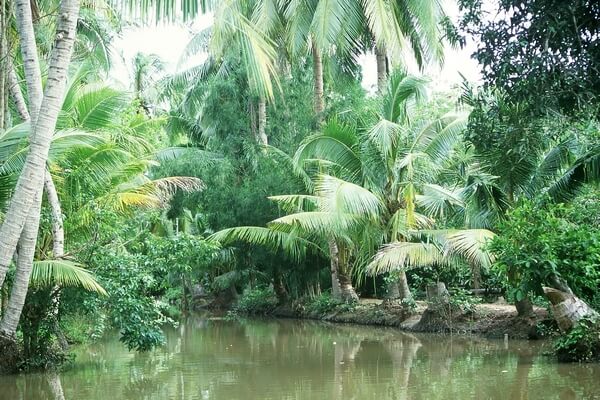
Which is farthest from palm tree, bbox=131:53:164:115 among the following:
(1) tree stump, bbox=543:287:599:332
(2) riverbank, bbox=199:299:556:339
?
(1) tree stump, bbox=543:287:599:332

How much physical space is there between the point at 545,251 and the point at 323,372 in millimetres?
3824

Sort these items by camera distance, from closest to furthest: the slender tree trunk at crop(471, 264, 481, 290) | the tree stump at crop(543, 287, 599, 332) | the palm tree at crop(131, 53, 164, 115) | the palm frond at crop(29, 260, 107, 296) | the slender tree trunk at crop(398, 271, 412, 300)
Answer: the palm frond at crop(29, 260, 107, 296), the tree stump at crop(543, 287, 599, 332), the slender tree trunk at crop(398, 271, 412, 300), the slender tree trunk at crop(471, 264, 481, 290), the palm tree at crop(131, 53, 164, 115)

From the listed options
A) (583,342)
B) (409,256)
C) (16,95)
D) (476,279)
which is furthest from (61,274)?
(476,279)

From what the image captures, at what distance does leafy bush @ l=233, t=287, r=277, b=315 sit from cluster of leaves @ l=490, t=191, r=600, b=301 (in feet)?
53.7

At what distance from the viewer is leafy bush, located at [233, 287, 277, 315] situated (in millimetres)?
27859

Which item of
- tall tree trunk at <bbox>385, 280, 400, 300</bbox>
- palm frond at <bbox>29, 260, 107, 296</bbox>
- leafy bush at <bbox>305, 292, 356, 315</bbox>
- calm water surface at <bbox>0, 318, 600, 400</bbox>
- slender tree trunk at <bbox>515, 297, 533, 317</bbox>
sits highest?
palm frond at <bbox>29, 260, 107, 296</bbox>

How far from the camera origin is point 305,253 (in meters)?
24.0

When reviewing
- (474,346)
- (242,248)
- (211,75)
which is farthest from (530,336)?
(211,75)

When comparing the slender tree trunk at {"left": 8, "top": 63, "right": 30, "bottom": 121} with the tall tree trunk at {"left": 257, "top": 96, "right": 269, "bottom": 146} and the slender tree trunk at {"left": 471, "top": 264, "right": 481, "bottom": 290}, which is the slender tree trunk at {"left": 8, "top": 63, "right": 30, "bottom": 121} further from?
the tall tree trunk at {"left": 257, "top": 96, "right": 269, "bottom": 146}

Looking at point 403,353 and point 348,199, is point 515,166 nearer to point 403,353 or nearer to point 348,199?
point 403,353

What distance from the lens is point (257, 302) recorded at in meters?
28.5

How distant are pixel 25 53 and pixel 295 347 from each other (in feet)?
27.6

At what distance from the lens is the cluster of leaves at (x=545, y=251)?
11.3 meters

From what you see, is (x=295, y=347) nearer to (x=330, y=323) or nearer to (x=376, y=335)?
(x=376, y=335)
